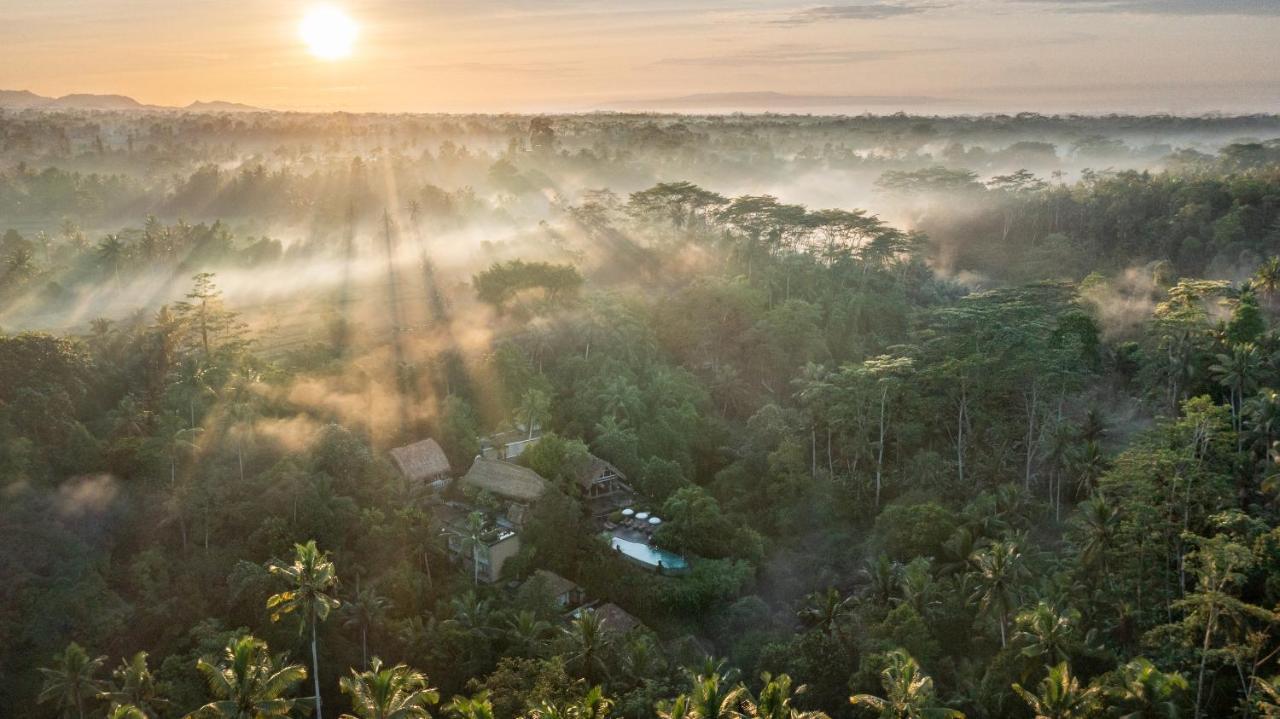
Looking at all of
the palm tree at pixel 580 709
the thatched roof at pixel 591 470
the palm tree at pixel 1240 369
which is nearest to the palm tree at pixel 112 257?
the thatched roof at pixel 591 470

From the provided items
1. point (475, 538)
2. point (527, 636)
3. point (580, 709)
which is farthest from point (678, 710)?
point (475, 538)

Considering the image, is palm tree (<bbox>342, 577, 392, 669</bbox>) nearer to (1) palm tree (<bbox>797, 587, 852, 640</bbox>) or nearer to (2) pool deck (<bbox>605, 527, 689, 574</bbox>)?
(2) pool deck (<bbox>605, 527, 689, 574</bbox>)

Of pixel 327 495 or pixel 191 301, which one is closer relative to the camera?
pixel 327 495

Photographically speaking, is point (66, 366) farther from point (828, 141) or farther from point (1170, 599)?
point (828, 141)

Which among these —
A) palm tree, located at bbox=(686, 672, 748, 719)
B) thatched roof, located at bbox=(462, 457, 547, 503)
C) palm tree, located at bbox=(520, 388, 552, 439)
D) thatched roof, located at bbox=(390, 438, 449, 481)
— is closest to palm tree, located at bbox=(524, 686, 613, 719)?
palm tree, located at bbox=(686, 672, 748, 719)

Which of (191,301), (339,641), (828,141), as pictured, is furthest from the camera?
(828,141)

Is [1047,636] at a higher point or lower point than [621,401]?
lower

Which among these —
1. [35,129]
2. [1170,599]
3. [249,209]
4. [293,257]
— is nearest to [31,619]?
[1170,599]

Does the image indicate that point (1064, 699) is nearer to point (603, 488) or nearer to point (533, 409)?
point (603, 488)
